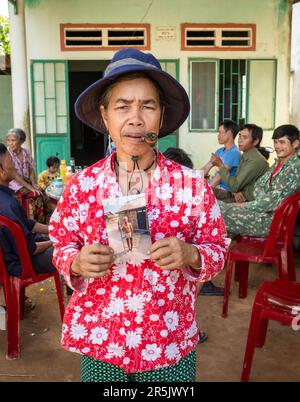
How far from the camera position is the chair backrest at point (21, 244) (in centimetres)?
261

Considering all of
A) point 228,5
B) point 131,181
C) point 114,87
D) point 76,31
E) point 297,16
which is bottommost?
point 131,181

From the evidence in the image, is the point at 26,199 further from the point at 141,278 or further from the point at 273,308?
the point at 141,278

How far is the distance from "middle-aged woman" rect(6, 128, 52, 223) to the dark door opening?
6.55 meters

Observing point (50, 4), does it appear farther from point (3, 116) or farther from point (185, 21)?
point (3, 116)

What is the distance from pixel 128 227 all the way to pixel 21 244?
69.1 inches

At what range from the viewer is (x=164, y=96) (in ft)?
4.44

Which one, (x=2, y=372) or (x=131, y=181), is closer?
(x=131, y=181)

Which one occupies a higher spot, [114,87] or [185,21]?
[185,21]

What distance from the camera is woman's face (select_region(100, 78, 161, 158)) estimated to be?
1228mm

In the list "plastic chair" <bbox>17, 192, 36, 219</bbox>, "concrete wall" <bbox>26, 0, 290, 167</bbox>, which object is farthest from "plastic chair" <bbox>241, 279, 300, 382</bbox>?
"concrete wall" <bbox>26, 0, 290, 167</bbox>

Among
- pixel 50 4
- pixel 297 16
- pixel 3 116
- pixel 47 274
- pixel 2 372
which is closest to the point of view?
pixel 2 372

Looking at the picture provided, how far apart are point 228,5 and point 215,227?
723 centimetres

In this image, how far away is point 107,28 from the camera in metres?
7.43

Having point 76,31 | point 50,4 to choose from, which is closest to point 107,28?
point 76,31
